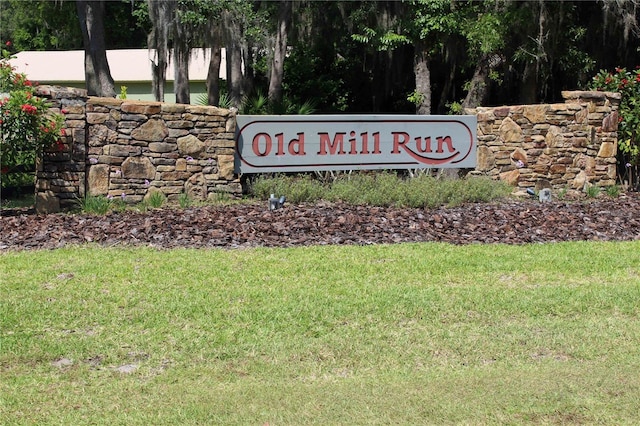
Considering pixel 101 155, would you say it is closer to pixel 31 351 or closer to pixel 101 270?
pixel 101 270

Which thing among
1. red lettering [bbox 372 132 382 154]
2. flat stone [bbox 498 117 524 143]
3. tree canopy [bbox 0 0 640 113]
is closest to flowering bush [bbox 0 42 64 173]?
red lettering [bbox 372 132 382 154]

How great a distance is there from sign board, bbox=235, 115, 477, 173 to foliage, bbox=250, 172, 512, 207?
0.86 feet

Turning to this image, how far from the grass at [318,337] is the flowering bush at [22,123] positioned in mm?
2364

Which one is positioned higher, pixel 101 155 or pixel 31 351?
pixel 101 155

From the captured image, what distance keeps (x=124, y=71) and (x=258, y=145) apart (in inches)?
795

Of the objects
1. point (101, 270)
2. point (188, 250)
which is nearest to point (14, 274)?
point (101, 270)

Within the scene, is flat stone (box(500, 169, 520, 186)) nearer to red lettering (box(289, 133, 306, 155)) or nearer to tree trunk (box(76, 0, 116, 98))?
red lettering (box(289, 133, 306, 155))

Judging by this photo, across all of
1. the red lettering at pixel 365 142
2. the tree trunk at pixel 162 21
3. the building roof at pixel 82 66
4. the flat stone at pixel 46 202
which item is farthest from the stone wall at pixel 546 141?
the building roof at pixel 82 66

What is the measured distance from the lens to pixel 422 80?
20.7m

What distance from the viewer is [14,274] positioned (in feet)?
24.4

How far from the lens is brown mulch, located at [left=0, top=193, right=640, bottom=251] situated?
9016 millimetres

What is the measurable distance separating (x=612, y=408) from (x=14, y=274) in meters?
5.26

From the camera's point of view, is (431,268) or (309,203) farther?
(309,203)

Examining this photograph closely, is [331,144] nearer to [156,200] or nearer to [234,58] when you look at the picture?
[156,200]
